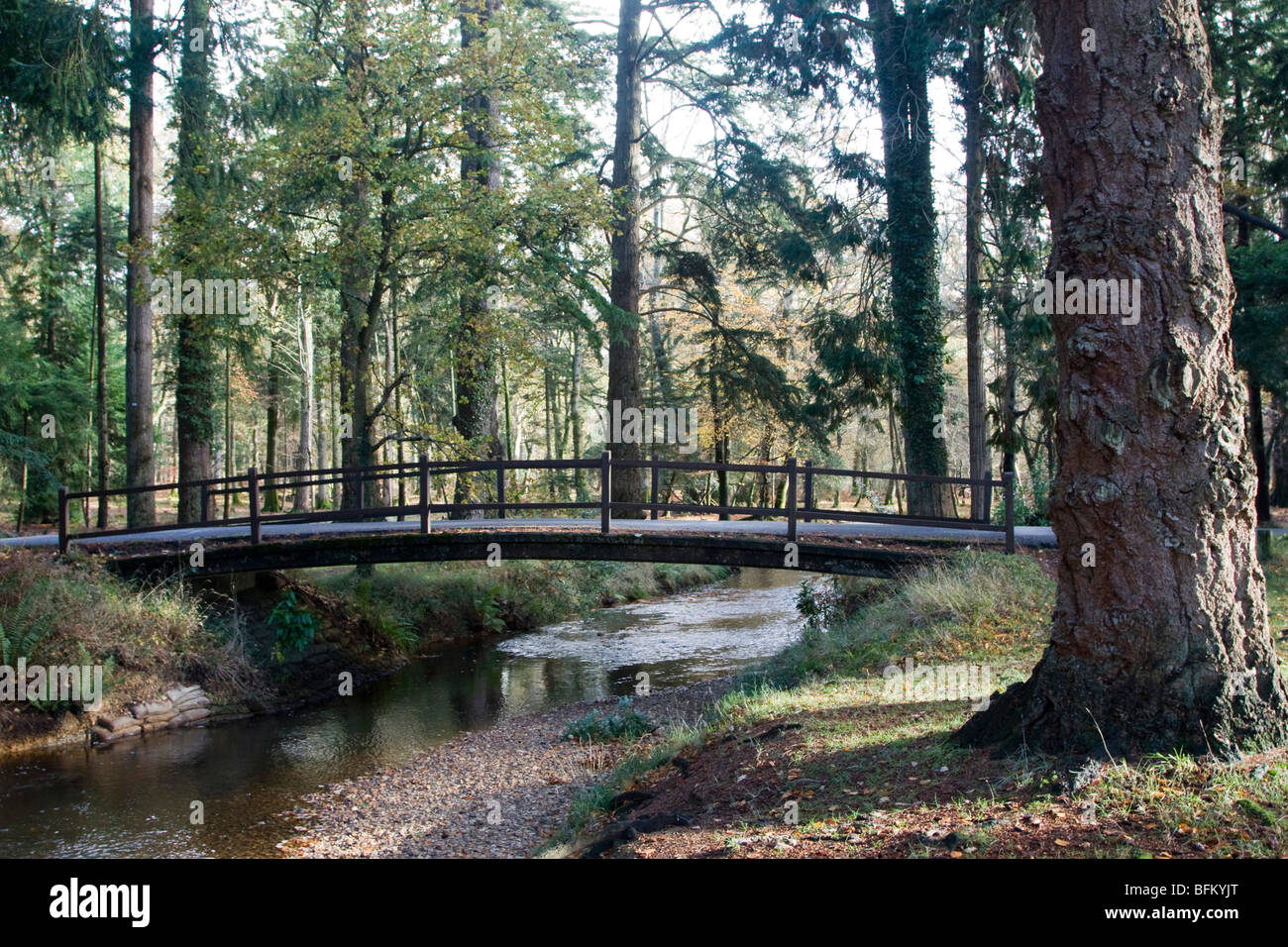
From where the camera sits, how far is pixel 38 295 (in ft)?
89.0

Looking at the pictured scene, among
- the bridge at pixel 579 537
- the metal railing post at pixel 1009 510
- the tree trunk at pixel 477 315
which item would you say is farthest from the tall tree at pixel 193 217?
the metal railing post at pixel 1009 510

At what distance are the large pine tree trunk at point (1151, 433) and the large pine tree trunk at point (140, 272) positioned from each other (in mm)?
16687

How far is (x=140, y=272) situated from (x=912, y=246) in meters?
14.4

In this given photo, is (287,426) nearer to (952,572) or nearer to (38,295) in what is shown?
(38,295)

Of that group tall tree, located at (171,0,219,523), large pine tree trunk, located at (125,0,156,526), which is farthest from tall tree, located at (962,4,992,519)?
large pine tree trunk, located at (125,0,156,526)

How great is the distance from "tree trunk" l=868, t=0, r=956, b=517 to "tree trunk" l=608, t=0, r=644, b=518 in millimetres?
5010

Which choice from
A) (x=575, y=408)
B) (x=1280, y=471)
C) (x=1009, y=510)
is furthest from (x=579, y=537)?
(x=1280, y=471)

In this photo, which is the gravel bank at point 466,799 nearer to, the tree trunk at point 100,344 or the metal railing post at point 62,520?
the metal railing post at point 62,520

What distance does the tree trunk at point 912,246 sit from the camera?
54.2ft

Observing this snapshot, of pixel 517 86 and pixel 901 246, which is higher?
pixel 517 86

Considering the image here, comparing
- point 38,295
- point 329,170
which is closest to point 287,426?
point 38,295

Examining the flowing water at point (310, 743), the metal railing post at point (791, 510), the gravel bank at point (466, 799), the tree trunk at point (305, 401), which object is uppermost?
the tree trunk at point (305, 401)
